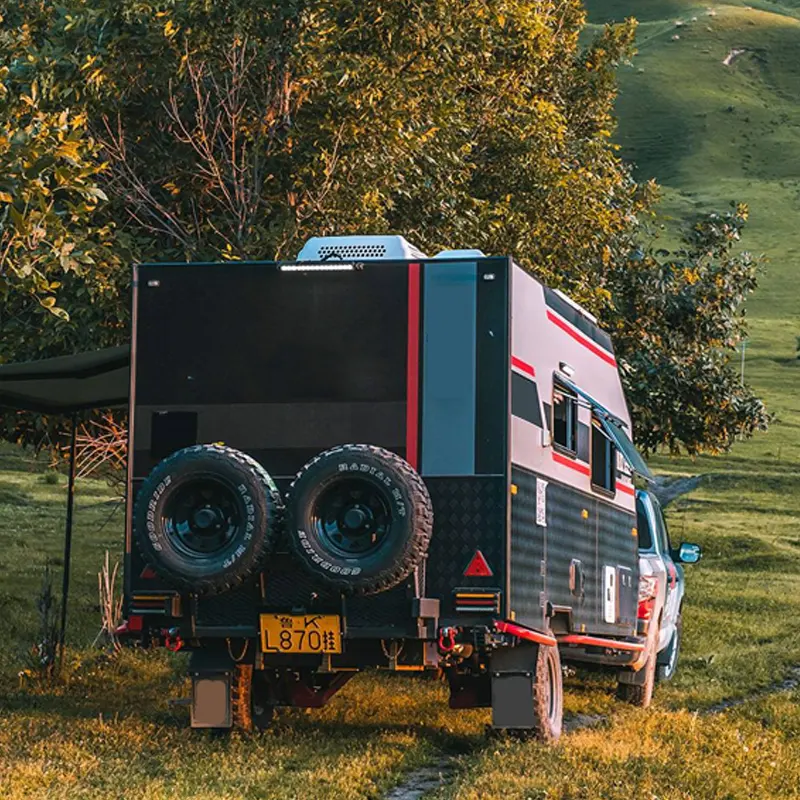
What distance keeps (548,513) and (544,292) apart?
169 cm

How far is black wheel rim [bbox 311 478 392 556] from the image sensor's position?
11117 mm

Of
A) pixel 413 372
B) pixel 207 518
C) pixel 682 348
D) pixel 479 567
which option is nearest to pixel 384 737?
pixel 479 567

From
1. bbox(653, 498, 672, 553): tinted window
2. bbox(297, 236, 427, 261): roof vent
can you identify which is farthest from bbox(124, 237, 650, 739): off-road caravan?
bbox(653, 498, 672, 553): tinted window

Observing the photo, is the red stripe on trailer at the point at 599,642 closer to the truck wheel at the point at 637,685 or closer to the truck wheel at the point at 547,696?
the truck wheel at the point at 547,696

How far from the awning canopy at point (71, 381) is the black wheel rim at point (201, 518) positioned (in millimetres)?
3294

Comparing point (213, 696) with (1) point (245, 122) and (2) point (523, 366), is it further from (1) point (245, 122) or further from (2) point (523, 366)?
(1) point (245, 122)

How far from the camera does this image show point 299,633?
11609 millimetres

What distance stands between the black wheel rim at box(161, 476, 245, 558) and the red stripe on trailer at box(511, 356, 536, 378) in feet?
7.13

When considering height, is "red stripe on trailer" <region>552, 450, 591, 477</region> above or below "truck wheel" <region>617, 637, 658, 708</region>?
above

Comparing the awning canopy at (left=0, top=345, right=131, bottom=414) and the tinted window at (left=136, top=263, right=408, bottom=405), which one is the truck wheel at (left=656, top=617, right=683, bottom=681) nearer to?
the awning canopy at (left=0, top=345, right=131, bottom=414)

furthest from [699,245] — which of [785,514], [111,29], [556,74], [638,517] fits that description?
[785,514]

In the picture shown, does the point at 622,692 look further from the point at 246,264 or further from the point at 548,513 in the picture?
the point at 246,264

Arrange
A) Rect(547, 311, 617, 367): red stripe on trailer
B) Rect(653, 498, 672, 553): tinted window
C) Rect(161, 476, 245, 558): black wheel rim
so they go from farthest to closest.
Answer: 1. Rect(653, 498, 672, 553): tinted window
2. Rect(547, 311, 617, 367): red stripe on trailer
3. Rect(161, 476, 245, 558): black wheel rim

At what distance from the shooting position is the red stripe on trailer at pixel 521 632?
37.2ft
